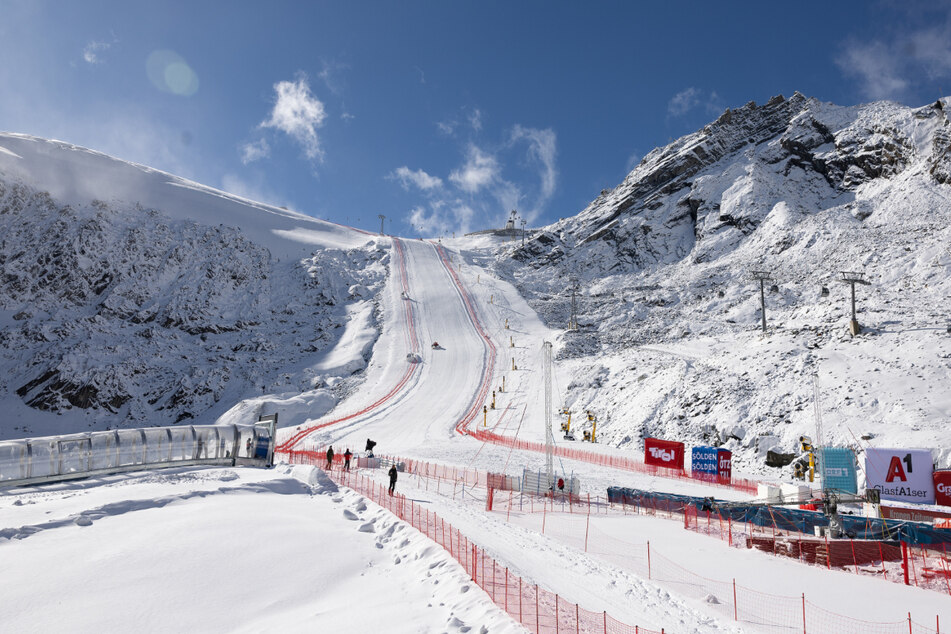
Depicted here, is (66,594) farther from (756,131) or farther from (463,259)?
(756,131)

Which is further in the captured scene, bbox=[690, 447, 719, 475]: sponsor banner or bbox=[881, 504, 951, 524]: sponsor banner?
bbox=[690, 447, 719, 475]: sponsor banner

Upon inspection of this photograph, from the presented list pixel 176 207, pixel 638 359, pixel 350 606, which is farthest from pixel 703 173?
pixel 350 606

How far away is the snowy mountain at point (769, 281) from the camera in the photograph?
3634 cm

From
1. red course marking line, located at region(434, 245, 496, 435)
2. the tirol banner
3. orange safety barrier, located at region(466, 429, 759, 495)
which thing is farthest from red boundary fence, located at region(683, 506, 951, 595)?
red course marking line, located at region(434, 245, 496, 435)

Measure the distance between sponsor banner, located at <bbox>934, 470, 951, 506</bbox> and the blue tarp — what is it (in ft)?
28.1

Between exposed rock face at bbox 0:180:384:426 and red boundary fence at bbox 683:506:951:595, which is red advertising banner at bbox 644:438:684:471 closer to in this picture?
red boundary fence at bbox 683:506:951:595

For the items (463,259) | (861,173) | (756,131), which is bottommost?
(463,259)

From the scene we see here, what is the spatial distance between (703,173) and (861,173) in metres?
27.1

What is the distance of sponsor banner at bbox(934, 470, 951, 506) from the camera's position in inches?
1036

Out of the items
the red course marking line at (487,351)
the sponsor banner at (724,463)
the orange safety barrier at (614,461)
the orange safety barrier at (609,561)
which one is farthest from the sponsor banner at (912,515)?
the red course marking line at (487,351)

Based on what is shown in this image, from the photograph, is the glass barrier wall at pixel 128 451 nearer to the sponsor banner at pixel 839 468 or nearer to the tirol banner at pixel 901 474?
the sponsor banner at pixel 839 468

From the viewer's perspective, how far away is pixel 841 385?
36281 millimetres

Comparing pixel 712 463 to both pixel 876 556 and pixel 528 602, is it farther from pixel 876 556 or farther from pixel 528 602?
pixel 528 602

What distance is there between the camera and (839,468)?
26.1 meters
